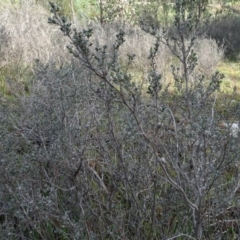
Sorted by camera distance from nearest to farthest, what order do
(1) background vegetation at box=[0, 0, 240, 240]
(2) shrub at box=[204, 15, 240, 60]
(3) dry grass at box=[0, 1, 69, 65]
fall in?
(1) background vegetation at box=[0, 0, 240, 240], (3) dry grass at box=[0, 1, 69, 65], (2) shrub at box=[204, 15, 240, 60]

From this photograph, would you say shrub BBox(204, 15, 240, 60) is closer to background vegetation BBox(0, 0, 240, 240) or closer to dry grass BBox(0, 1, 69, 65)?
dry grass BBox(0, 1, 69, 65)

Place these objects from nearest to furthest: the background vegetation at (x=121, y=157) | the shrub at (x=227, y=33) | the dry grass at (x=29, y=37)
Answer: the background vegetation at (x=121, y=157)
the dry grass at (x=29, y=37)
the shrub at (x=227, y=33)

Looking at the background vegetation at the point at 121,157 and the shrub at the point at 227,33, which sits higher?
the background vegetation at the point at 121,157

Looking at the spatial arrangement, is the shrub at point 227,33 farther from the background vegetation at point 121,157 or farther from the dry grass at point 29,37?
the background vegetation at point 121,157

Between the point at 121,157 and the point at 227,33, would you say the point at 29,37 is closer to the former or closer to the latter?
the point at 121,157

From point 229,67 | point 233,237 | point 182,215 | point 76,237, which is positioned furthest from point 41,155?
point 229,67

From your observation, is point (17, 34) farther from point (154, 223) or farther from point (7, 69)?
point (154, 223)

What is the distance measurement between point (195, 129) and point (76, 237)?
62 centimetres

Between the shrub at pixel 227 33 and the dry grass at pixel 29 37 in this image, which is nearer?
the dry grass at pixel 29 37

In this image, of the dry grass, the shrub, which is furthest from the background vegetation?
the shrub

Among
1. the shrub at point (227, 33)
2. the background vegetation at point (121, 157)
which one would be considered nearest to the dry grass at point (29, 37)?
the background vegetation at point (121, 157)

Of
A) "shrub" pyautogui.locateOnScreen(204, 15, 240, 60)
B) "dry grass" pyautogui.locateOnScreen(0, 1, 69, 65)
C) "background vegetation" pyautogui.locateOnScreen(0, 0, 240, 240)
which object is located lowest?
"shrub" pyautogui.locateOnScreen(204, 15, 240, 60)

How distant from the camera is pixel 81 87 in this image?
2.68m

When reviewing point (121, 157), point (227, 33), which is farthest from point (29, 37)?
point (227, 33)
